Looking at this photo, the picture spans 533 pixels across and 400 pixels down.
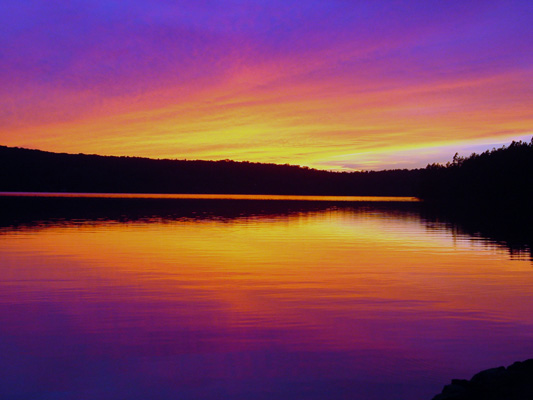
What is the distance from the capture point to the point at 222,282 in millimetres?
16094

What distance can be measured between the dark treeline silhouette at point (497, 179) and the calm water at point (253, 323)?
59.7 meters

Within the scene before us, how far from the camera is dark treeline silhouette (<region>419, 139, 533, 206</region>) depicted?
7650 cm

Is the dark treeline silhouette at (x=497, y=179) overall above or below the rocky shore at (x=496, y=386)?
above

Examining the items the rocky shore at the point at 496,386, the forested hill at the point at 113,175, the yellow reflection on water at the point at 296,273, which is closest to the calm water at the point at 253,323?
the yellow reflection on water at the point at 296,273

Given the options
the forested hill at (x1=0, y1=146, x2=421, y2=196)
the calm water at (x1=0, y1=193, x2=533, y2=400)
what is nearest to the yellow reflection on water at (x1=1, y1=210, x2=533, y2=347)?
the calm water at (x1=0, y1=193, x2=533, y2=400)

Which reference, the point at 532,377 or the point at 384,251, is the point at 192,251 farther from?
the point at 532,377

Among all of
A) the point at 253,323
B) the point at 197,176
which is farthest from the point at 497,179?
the point at 197,176

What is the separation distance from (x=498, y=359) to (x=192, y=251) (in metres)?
15.7

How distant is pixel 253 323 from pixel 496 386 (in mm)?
5280

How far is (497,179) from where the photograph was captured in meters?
84.8

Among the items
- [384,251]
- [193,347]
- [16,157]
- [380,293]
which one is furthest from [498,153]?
[16,157]

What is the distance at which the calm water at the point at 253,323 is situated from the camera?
27.4ft

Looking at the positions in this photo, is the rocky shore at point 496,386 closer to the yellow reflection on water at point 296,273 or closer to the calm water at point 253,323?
the calm water at point 253,323

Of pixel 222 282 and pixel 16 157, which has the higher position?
pixel 16 157
